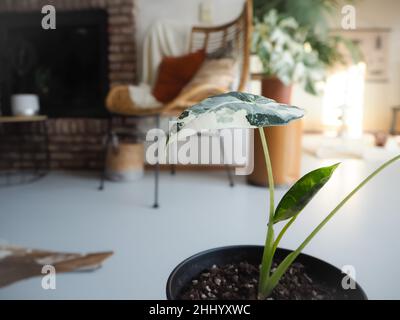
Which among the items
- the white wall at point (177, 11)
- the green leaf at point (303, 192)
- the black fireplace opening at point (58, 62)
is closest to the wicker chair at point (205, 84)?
the white wall at point (177, 11)

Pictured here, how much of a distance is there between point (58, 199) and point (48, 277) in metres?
0.85

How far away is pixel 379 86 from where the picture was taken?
17.2 feet

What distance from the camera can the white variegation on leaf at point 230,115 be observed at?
33 cm

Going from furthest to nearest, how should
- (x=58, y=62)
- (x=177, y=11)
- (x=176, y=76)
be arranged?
(x=58, y=62) < (x=177, y=11) < (x=176, y=76)

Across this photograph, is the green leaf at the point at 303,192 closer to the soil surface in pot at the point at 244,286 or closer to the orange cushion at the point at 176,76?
the soil surface in pot at the point at 244,286

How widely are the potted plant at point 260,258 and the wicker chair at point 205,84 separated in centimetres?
106

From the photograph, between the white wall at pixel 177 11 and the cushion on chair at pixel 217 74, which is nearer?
the cushion on chair at pixel 217 74

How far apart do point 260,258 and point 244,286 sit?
0.18ft

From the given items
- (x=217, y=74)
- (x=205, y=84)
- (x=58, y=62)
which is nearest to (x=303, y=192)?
(x=205, y=84)

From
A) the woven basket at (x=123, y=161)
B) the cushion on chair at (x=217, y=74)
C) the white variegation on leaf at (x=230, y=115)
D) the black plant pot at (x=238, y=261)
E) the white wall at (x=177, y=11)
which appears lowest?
the woven basket at (x=123, y=161)

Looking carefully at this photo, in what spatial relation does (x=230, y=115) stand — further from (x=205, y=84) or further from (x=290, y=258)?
(x=205, y=84)

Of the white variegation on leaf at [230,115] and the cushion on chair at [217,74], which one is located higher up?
the cushion on chair at [217,74]

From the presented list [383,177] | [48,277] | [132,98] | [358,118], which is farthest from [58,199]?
[358,118]
